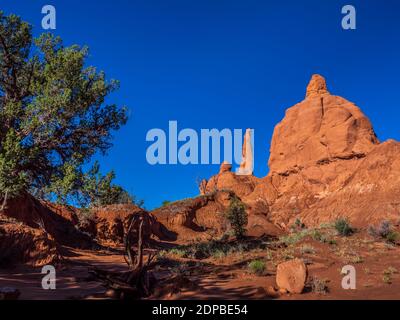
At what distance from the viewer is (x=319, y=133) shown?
194 feet

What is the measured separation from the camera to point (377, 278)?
1101 cm

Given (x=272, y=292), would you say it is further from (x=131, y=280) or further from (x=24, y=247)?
(x=24, y=247)

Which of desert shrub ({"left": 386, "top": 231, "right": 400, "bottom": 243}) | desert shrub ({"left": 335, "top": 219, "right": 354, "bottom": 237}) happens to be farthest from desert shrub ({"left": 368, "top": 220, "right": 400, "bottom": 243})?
desert shrub ({"left": 335, "top": 219, "right": 354, "bottom": 237})

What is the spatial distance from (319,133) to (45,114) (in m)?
53.0

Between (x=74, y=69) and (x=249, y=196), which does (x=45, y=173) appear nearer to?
(x=74, y=69)

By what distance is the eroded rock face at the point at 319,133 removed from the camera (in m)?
55.0

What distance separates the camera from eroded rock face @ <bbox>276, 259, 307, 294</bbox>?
29.2ft

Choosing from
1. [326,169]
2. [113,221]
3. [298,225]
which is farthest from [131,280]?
[326,169]

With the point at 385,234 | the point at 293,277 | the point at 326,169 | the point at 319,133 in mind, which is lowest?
the point at 293,277

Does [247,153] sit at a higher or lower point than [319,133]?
higher

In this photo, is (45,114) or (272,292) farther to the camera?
(45,114)

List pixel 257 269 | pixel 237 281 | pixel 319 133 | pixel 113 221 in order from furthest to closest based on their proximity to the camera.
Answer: pixel 319 133 → pixel 113 221 → pixel 257 269 → pixel 237 281
